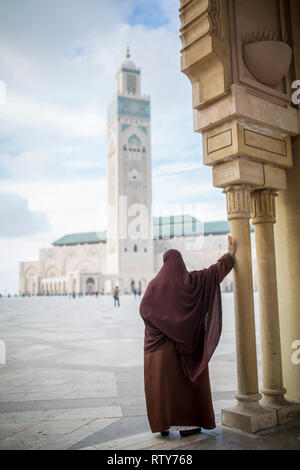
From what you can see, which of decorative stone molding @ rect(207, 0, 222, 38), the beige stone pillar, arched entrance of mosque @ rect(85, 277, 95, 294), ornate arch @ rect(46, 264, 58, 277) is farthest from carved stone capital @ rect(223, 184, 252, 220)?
ornate arch @ rect(46, 264, 58, 277)

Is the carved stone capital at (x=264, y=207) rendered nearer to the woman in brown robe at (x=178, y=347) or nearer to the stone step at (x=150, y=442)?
the woman in brown robe at (x=178, y=347)

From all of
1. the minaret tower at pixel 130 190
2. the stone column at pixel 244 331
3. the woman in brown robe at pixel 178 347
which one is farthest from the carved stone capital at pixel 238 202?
the minaret tower at pixel 130 190

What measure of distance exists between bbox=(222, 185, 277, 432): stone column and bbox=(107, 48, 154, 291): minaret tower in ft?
146

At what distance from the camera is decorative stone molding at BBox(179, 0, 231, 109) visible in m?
2.81

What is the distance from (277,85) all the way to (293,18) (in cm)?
57

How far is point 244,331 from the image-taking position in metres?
2.70

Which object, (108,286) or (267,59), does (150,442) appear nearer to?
(267,59)

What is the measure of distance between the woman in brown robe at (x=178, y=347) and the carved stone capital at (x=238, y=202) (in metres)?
0.54

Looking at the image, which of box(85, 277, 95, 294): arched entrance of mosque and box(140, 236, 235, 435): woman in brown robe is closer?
box(140, 236, 235, 435): woman in brown robe

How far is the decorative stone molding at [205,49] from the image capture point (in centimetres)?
281

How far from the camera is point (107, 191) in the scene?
51.4 meters

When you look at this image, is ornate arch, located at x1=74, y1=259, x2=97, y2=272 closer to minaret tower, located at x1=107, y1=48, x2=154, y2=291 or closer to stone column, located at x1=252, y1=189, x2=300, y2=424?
minaret tower, located at x1=107, y1=48, x2=154, y2=291
